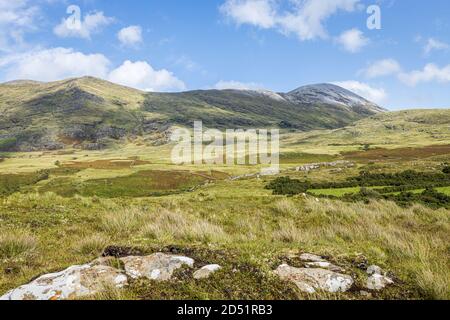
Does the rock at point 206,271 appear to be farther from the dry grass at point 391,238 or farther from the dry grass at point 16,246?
the dry grass at point 16,246

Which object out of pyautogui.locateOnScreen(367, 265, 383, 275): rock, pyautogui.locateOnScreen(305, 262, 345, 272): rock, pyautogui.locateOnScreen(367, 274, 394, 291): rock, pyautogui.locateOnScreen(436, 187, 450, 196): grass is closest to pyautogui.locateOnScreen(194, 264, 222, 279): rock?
pyautogui.locateOnScreen(305, 262, 345, 272): rock

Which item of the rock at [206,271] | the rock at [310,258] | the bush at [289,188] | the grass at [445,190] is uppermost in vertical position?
the rock at [206,271]

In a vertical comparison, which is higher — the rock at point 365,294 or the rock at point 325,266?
the rock at point 325,266

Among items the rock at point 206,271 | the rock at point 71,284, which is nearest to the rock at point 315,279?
the rock at point 206,271

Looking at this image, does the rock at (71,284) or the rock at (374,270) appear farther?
the rock at (374,270)

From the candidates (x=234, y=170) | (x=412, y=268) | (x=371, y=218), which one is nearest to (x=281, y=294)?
(x=412, y=268)

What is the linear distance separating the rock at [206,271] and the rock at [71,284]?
1.33m

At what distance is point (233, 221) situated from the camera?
14.9 m

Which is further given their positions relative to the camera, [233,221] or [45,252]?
[233,221]

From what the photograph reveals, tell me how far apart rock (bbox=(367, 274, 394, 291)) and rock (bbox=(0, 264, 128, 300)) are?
4529 millimetres

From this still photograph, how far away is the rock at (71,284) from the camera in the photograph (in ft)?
19.3
